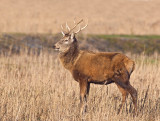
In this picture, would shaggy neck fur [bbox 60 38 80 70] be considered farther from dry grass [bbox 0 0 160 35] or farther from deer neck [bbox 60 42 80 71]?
dry grass [bbox 0 0 160 35]

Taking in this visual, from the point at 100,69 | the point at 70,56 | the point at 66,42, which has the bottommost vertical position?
the point at 100,69

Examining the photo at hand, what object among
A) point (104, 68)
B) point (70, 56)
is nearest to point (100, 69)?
point (104, 68)

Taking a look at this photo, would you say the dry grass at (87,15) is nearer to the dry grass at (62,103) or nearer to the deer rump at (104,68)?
the dry grass at (62,103)

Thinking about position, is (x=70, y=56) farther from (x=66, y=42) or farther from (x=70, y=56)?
(x=66, y=42)

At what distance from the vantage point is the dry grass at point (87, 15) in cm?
2708

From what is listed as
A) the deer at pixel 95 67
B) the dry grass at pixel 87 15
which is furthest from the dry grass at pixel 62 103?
the dry grass at pixel 87 15

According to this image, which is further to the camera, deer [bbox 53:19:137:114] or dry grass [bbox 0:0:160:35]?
dry grass [bbox 0:0:160:35]

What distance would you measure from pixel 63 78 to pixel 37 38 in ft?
28.1

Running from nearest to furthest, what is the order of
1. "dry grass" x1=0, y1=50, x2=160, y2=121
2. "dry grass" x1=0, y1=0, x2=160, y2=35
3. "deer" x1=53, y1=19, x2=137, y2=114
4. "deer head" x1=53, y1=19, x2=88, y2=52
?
"dry grass" x1=0, y1=50, x2=160, y2=121, "deer" x1=53, y1=19, x2=137, y2=114, "deer head" x1=53, y1=19, x2=88, y2=52, "dry grass" x1=0, y1=0, x2=160, y2=35

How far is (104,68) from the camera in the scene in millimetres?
8820

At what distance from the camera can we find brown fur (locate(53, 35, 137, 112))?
28.7 feet

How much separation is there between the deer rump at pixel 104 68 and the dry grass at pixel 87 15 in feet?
50.7

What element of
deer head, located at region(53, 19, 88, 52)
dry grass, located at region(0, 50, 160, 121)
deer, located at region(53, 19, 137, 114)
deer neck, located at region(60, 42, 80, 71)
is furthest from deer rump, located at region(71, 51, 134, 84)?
deer head, located at region(53, 19, 88, 52)

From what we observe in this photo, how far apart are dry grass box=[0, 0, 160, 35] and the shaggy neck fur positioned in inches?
585
